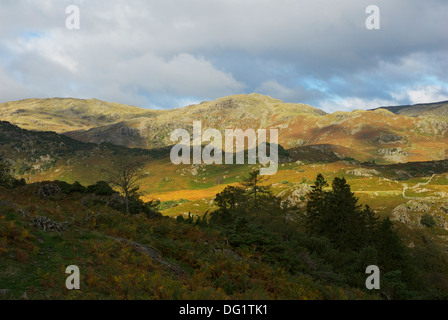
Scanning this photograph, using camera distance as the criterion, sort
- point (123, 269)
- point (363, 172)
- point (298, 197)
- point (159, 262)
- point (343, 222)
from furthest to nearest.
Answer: point (363, 172)
point (298, 197)
point (343, 222)
point (159, 262)
point (123, 269)

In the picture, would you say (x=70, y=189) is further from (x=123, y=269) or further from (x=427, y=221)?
(x=427, y=221)

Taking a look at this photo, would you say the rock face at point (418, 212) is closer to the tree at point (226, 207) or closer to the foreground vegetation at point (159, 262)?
the foreground vegetation at point (159, 262)

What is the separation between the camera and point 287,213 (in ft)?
153

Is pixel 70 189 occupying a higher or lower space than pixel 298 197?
higher

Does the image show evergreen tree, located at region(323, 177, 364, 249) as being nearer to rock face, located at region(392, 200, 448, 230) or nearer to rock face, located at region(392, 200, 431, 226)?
rock face, located at region(392, 200, 431, 226)

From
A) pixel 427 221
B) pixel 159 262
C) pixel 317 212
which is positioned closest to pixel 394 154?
pixel 427 221

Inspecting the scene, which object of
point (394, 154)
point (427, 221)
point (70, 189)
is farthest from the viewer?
point (394, 154)

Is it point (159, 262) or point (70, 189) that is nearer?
point (159, 262)

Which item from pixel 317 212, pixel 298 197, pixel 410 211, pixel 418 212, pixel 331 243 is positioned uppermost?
pixel 298 197

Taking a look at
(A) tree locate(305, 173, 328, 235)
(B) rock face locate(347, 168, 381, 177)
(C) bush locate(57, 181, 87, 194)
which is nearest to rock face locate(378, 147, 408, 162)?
(B) rock face locate(347, 168, 381, 177)

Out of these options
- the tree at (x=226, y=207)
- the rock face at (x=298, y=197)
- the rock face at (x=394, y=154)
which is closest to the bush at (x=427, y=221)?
the rock face at (x=298, y=197)

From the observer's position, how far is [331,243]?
24.8m

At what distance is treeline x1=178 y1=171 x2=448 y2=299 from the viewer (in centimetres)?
1451

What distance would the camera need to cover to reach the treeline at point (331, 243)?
1451 cm
